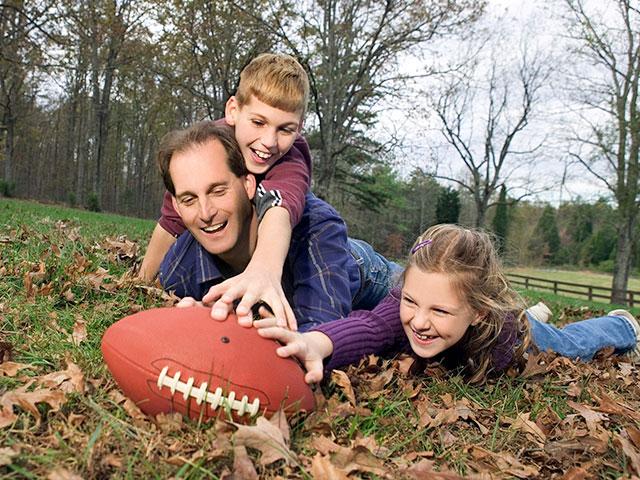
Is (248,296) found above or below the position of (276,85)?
below

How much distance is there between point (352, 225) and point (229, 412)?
88.7 feet

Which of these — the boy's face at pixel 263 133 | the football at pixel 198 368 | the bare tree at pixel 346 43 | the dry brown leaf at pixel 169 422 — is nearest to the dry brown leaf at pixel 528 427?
the football at pixel 198 368

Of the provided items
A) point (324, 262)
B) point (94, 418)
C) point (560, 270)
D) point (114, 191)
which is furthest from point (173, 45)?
point (560, 270)

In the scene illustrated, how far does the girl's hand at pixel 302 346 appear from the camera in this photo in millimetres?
1934

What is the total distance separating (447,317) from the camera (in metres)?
2.66

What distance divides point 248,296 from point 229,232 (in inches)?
45.8

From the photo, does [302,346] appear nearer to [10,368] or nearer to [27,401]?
[27,401]

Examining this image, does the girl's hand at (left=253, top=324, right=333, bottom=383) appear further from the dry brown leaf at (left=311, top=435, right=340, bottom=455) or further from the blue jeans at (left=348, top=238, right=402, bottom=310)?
the blue jeans at (left=348, top=238, right=402, bottom=310)

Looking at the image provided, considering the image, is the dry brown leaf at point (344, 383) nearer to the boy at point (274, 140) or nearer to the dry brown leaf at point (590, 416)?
the boy at point (274, 140)

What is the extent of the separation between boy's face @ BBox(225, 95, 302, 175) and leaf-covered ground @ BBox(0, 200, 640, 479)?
120 centimetres

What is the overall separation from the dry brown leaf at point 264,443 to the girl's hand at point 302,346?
367mm

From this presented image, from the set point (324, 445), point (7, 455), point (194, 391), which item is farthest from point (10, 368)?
point (324, 445)

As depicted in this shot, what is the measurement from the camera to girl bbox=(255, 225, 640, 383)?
8.67ft

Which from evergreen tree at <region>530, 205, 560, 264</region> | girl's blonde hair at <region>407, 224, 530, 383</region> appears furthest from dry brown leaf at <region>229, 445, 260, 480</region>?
evergreen tree at <region>530, 205, 560, 264</region>
